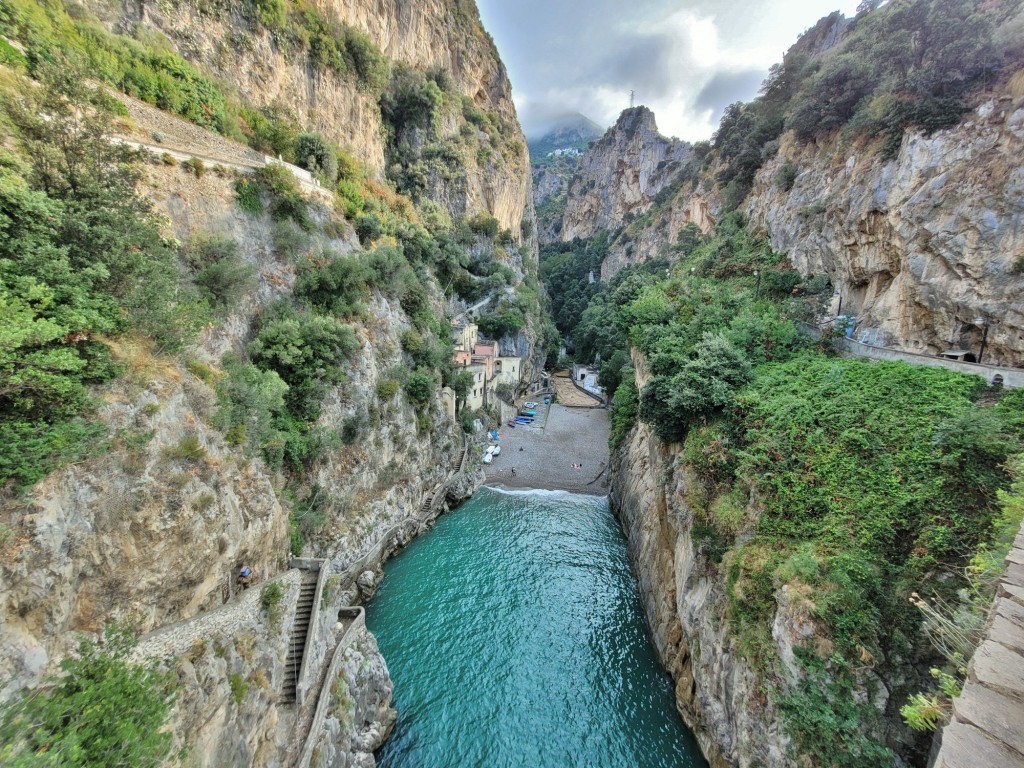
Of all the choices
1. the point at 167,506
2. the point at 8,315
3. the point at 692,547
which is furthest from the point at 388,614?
the point at 8,315

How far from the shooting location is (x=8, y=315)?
5.93 metres

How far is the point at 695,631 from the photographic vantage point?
1183 cm

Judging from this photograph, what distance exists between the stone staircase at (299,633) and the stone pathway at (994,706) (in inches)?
486

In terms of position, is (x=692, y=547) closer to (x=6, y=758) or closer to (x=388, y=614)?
(x=388, y=614)

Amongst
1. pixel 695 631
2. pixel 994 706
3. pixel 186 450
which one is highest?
pixel 994 706

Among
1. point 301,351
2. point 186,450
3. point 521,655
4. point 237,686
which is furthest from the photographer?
point 301,351

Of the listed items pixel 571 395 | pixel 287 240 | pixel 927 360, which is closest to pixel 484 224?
pixel 571 395

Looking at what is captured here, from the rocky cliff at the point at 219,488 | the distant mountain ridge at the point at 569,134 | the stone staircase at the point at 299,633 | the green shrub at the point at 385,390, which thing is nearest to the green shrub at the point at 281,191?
the rocky cliff at the point at 219,488

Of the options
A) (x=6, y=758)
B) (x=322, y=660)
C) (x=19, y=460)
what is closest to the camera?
(x=6, y=758)

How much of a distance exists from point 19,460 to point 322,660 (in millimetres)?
8919

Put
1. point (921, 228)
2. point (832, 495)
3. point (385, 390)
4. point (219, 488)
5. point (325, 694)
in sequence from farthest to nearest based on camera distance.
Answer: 1. point (385, 390)
2. point (921, 228)
3. point (325, 694)
4. point (832, 495)
5. point (219, 488)

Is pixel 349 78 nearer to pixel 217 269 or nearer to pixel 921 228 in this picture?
pixel 217 269

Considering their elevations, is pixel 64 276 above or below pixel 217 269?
below

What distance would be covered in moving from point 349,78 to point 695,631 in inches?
1459
